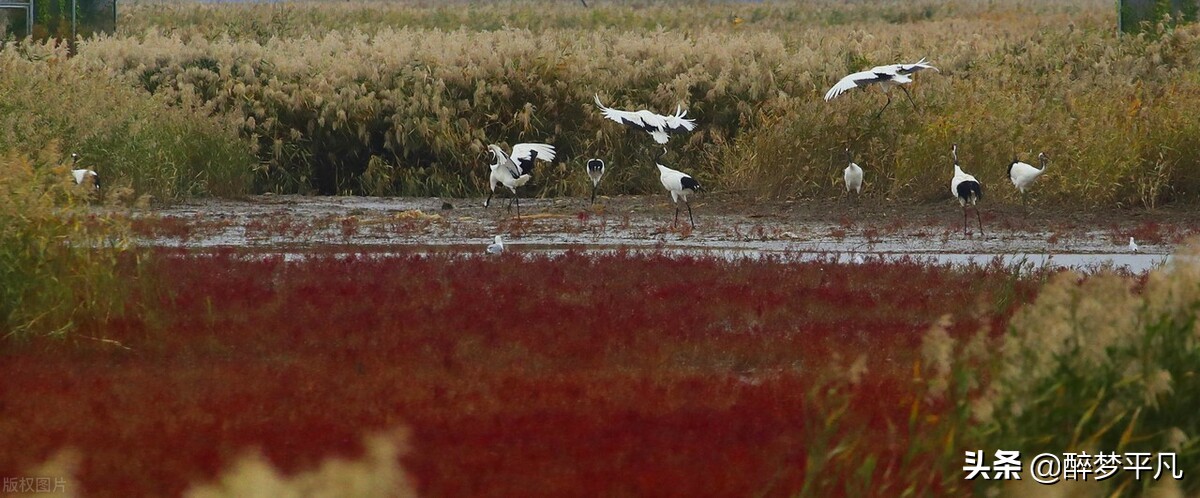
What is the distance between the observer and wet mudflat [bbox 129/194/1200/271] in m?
17.0

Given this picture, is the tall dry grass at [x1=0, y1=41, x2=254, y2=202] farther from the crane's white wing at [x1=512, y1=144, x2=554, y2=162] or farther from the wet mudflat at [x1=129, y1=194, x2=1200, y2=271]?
the crane's white wing at [x1=512, y1=144, x2=554, y2=162]

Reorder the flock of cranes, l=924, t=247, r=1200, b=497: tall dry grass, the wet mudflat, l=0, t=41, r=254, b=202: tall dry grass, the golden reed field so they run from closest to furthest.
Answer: l=924, t=247, r=1200, b=497: tall dry grass, the golden reed field, the wet mudflat, the flock of cranes, l=0, t=41, r=254, b=202: tall dry grass

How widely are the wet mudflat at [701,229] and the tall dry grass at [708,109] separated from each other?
63 cm

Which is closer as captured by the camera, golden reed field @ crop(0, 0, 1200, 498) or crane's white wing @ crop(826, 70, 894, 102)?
golden reed field @ crop(0, 0, 1200, 498)

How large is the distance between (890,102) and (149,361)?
14599 millimetres

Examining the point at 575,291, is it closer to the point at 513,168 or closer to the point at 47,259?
the point at 47,259

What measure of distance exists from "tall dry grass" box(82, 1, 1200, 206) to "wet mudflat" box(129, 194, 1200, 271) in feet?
2.06

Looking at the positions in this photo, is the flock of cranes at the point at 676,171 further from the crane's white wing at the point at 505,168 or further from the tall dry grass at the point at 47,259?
the tall dry grass at the point at 47,259

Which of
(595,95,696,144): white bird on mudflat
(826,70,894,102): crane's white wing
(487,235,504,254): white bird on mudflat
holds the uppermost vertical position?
(826,70,894,102): crane's white wing

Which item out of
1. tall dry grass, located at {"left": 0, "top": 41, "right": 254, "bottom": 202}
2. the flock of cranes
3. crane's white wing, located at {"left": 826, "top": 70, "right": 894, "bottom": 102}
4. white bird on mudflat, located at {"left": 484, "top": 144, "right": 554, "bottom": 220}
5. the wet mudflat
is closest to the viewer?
the wet mudflat

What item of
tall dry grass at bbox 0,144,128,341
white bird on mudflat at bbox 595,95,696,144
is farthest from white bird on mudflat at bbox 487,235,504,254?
tall dry grass at bbox 0,144,128,341

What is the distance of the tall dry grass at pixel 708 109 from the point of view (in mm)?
21125

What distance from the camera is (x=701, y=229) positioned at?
63.6 ft

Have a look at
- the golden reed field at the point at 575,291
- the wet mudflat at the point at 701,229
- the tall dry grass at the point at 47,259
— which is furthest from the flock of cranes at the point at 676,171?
the tall dry grass at the point at 47,259
